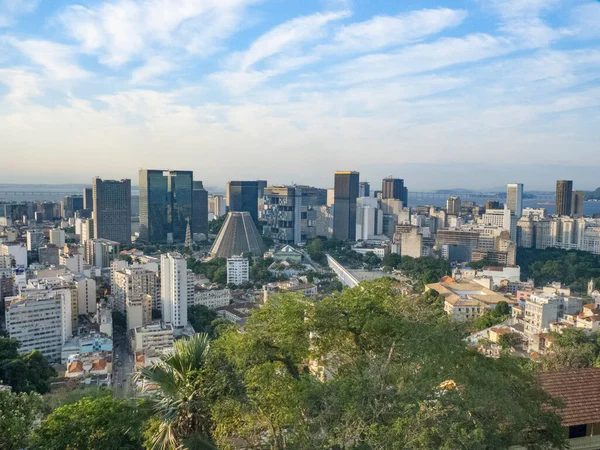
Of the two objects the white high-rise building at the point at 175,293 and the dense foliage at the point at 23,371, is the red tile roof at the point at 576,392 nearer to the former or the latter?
the dense foliage at the point at 23,371

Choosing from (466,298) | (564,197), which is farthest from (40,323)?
(564,197)

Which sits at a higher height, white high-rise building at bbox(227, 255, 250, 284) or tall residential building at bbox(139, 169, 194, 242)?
tall residential building at bbox(139, 169, 194, 242)

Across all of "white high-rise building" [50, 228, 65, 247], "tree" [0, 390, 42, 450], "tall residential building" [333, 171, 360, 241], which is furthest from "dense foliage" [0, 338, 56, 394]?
"tall residential building" [333, 171, 360, 241]

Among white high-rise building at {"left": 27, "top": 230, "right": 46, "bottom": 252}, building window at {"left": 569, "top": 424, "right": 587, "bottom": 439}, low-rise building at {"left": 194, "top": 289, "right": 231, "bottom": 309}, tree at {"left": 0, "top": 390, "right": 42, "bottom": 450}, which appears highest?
tree at {"left": 0, "top": 390, "right": 42, "bottom": 450}

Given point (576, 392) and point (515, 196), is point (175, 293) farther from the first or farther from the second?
point (515, 196)

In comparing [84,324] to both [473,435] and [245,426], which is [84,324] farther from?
[473,435]

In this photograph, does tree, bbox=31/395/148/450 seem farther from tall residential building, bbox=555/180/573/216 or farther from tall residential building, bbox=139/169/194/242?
tall residential building, bbox=555/180/573/216
